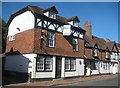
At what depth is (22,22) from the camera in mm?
22703

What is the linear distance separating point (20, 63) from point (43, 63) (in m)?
3.13

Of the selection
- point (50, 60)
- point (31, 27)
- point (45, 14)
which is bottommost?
point (50, 60)

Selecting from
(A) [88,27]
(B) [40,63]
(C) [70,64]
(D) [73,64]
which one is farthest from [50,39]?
(A) [88,27]

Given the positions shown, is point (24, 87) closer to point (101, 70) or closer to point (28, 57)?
point (28, 57)

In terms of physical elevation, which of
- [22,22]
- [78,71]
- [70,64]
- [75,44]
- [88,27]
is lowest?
[78,71]

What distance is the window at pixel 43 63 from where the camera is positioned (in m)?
20.3

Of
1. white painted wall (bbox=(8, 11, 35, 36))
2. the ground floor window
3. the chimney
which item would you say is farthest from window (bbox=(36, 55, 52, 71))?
the chimney

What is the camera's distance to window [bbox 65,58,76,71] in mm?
24609

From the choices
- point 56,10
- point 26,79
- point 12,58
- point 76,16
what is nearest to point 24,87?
point 26,79

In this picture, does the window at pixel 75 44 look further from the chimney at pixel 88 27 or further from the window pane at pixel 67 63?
the chimney at pixel 88 27

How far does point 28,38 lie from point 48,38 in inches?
88.0

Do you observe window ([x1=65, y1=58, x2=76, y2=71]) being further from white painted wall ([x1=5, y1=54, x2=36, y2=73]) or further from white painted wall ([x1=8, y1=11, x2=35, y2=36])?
white painted wall ([x1=8, y1=11, x2=35, y2=36])

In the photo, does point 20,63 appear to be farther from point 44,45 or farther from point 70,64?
point 70,64

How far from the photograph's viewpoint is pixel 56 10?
911 inches
